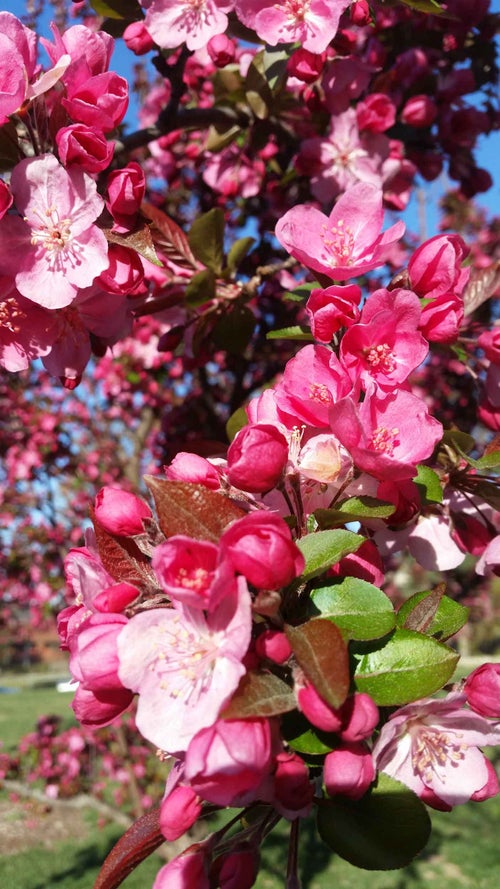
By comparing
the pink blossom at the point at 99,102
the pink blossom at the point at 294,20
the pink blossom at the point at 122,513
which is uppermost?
the pink blossom at the point at 294,20

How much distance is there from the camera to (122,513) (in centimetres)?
93

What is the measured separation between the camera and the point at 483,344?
4.48ft

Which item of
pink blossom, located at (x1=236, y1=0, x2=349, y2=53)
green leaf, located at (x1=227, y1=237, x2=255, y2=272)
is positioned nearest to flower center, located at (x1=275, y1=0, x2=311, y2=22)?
pink blossom, located at (x1=236, y1=0, x2=349, y2=53)

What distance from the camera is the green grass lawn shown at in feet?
16.5

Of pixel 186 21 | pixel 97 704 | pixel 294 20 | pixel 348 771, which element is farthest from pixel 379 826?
pixel 186 21

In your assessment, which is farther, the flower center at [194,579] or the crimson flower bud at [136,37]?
the crimson flower bud at [136,37]

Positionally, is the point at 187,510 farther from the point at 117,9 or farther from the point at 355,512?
→ the point at 117,9

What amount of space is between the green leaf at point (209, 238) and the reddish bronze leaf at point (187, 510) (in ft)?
3.08

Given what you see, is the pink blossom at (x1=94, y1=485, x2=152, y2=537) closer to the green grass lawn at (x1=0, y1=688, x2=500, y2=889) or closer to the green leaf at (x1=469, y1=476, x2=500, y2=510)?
the green leaf at (x1=469, y1=476, x2=500, y2=510)

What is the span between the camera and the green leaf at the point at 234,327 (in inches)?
68.4

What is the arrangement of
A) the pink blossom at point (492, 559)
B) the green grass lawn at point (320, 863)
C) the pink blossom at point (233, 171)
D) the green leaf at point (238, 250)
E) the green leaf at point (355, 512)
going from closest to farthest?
the green leaf at point (355, 512)
the pink blossom at point (492, 559)
the green leaf at point (238, 250)
the pink blossom at point (233, 171)
the green grass lawn at point (320, 863)

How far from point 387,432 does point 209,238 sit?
0.83 m

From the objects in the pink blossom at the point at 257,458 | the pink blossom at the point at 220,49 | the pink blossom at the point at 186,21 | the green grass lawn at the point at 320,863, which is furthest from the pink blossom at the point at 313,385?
the green grass lawn at the point at 320,863

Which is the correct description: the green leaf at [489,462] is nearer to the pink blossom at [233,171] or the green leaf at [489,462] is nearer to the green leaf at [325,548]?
the green leaf at [325,548]
